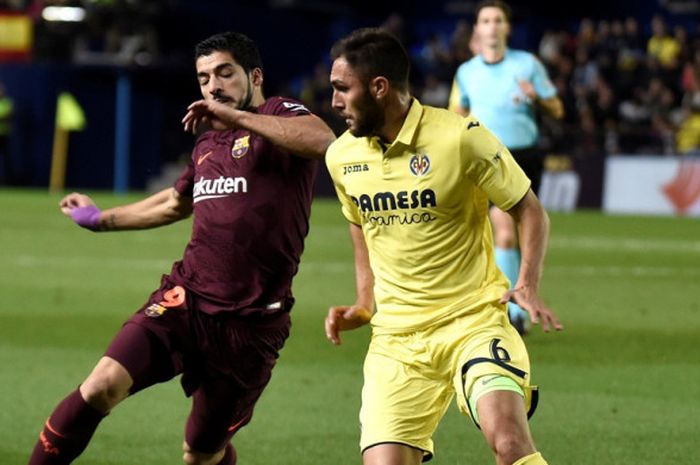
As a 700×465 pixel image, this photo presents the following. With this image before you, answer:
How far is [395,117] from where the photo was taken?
5859mm

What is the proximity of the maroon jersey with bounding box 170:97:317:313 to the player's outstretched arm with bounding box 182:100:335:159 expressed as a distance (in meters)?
0.17

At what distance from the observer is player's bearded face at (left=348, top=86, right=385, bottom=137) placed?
227 inches

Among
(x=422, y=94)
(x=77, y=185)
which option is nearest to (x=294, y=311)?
(x=422, y=94)

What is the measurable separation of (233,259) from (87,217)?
957mm

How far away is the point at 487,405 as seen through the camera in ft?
17.8

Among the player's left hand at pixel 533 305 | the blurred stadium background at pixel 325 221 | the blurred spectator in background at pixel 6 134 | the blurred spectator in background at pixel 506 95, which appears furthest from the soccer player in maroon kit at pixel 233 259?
the blurred spectator in background at pixel 6 134

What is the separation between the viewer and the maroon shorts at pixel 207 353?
6285 mm

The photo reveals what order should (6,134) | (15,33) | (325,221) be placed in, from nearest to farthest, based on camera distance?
(325,221) → (6,134) → (15,33)

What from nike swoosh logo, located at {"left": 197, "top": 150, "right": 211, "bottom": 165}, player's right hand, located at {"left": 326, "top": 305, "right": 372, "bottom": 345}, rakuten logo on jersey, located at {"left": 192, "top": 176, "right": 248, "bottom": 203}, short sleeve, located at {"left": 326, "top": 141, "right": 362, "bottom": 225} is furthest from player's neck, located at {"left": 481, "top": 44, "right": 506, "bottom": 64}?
player's right hand, located at {"left": 326, "top": 305, "right": 372, "bottom": 345}

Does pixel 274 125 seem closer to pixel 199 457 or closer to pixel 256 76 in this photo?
pixel 256 76

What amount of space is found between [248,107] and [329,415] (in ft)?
9.65

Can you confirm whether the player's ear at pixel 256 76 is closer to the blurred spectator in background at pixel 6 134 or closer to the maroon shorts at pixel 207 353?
the maroon shorts at pixel 207 353

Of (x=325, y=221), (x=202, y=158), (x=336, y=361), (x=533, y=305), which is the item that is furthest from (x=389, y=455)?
(x=325, y=221)

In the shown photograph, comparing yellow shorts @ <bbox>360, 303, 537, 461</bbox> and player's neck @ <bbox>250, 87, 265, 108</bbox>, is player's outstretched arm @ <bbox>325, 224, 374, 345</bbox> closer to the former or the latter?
yellow shorts @ <bbox>360, 303, 537, 461</bbox>
